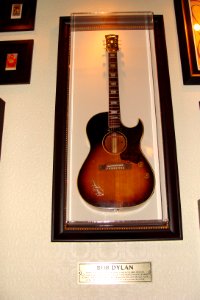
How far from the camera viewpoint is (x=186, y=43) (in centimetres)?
136

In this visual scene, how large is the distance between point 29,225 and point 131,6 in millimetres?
1130

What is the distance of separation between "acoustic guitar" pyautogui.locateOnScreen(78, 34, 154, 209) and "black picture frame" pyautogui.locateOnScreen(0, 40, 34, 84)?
398 mm

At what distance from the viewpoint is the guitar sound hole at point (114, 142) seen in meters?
1.17

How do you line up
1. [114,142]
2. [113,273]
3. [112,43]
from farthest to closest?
1. [112,43]
2. [114,142]
3. [113,273]

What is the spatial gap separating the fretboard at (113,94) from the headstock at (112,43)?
22 mm

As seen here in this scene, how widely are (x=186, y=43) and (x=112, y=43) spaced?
0.34 metres

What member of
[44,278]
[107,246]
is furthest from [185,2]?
[44,278]

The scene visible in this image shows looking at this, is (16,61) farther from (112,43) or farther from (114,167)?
(114,167)

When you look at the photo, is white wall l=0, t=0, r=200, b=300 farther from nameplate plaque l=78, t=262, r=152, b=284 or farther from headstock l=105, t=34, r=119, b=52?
headstock l=105, t=34, r=119, b=52

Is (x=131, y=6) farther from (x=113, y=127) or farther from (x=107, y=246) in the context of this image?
(x=107, y=246)

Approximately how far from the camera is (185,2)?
1.45 metres

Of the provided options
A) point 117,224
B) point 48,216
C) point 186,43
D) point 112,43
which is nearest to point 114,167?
point 117,224

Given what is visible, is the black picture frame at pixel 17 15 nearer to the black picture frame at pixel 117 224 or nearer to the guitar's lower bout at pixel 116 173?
the black picture frame at pixel 117 224

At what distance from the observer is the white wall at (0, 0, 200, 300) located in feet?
3.47
